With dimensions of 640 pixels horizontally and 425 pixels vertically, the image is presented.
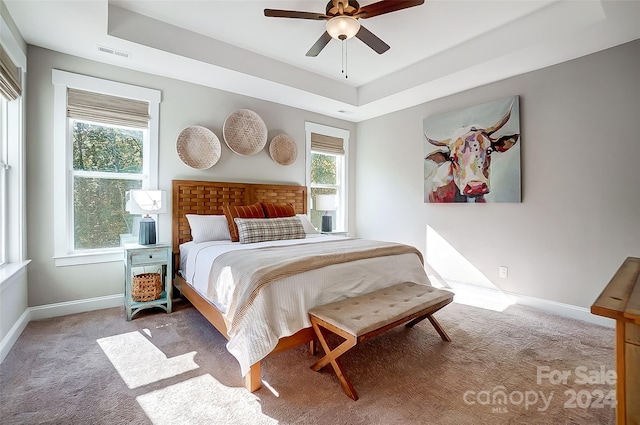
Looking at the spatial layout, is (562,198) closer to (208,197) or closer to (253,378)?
(253,378)

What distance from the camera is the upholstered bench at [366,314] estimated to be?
5.83 ft

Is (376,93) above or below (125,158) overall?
above

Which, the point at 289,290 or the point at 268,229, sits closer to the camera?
the point at 289,290

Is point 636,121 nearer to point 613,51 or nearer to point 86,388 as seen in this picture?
point 613,51

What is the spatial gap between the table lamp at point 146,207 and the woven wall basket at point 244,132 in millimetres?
1188

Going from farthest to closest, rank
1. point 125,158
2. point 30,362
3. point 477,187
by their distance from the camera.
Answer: point 477,187
point 125,158
point 30,362

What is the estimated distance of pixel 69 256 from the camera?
2969mm

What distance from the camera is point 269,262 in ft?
6.90

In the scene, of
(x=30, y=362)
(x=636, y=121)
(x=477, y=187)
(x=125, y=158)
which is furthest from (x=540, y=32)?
(x=30, y=362)

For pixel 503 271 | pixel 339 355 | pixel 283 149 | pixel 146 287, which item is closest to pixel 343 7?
pixel 283 149

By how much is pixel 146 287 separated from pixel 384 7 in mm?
3222

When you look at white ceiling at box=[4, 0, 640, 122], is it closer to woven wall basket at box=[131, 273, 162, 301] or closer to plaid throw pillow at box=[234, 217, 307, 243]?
plaid throw pillow at box=[234, 217, 307, 243]

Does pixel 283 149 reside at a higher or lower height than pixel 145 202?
higher

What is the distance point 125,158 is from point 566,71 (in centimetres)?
469
